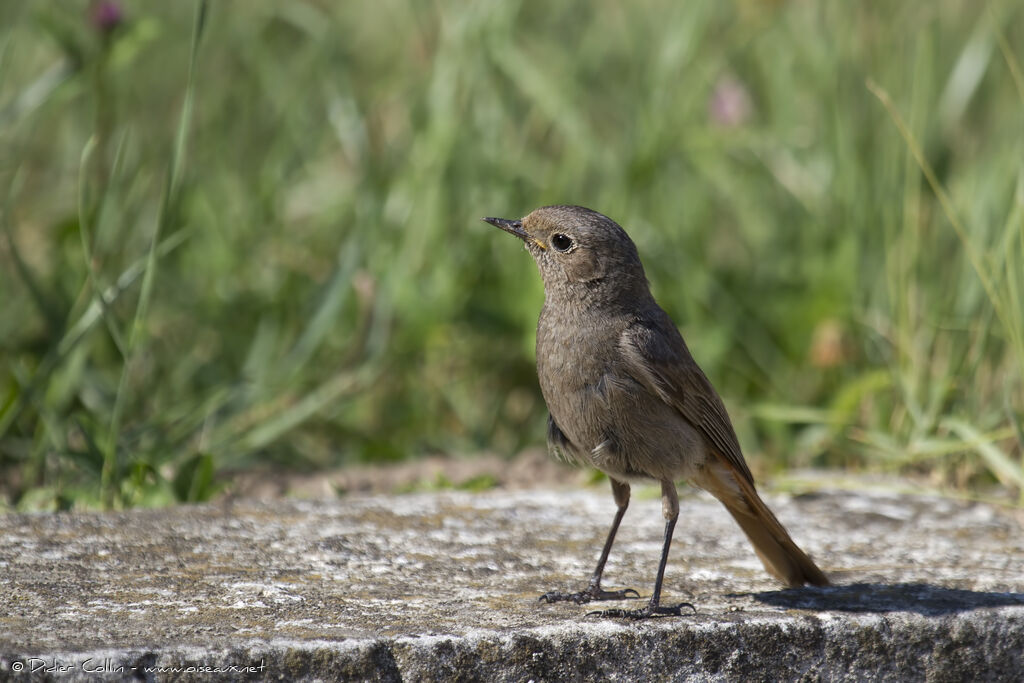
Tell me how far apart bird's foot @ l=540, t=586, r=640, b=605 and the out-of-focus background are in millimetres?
1376

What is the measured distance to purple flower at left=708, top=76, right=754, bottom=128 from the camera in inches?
237

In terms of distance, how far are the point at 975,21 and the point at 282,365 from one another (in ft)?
15.9

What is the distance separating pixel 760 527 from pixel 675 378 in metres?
0.47

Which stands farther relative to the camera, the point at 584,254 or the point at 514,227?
the point at 514,227

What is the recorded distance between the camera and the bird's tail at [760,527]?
3.07 m

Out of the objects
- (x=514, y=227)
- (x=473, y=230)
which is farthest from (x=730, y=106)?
(x=514, y=227)

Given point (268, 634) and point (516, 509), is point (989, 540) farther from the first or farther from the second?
point (268, 634)

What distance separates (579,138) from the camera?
5.46 m

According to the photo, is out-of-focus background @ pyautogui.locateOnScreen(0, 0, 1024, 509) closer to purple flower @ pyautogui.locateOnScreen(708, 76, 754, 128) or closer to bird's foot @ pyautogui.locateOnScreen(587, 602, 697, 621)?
purple flower @ pyautogui.locateOnScreen(708, 76, 754, 128)

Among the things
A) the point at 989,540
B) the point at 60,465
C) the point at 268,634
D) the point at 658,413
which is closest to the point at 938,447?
the point at 989,540

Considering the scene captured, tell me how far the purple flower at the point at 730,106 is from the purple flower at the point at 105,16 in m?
3.03

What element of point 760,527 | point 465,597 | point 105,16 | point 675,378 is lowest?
point 465,597

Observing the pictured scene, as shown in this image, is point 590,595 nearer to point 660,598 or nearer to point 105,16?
point 660,598

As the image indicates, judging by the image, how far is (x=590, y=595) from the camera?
290 centimetres
